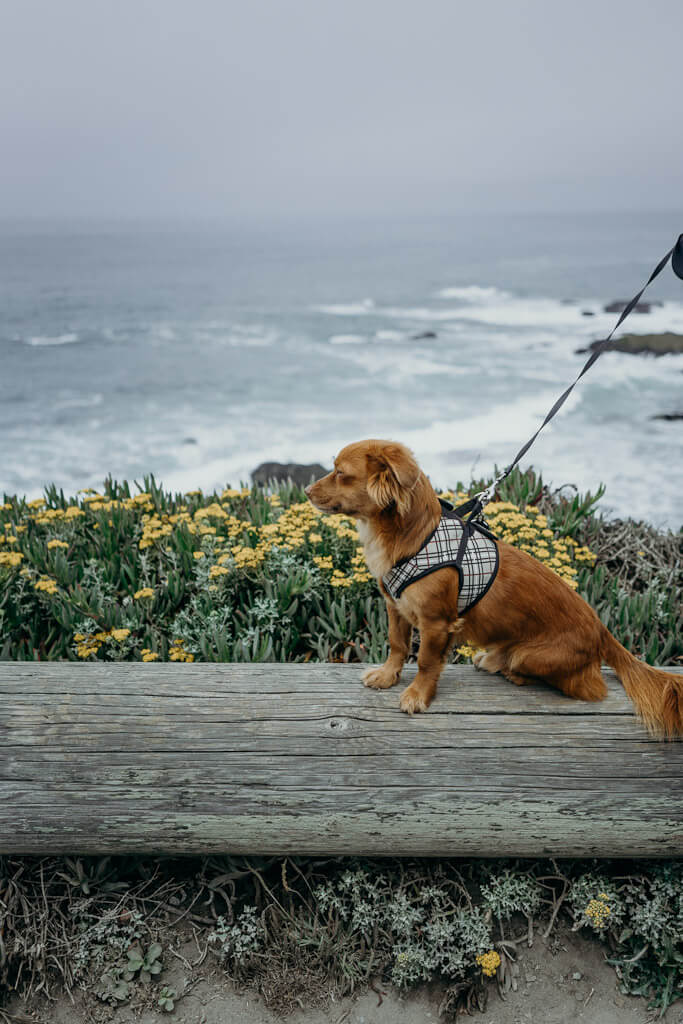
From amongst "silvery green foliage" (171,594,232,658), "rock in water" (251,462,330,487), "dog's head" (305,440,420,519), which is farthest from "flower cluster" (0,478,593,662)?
"rock in water" (251,462,330,487)

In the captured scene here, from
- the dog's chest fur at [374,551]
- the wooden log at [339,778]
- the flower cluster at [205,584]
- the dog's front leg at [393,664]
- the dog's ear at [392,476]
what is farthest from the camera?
the flower cluster at [205,584]

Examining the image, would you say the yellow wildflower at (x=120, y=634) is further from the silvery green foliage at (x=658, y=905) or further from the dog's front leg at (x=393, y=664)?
the silvery green foliage at (x=658, y=905)

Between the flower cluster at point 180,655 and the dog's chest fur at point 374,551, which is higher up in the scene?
the dog's chest fur at point 374,551

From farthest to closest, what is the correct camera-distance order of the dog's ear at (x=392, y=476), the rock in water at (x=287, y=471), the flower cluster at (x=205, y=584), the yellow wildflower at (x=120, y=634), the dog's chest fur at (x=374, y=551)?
the rock in water at (x=287, y=471) < the flower cluster at (x=205, y=584) < the yellow wildflower at (x=120, y=634) < the dog's chest fur at (x=374, y=551) < the dog's ear at (x=392, y=476)

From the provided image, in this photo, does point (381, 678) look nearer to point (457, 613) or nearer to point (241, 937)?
point (457, 613)

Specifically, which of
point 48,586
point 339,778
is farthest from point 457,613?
point 48,586

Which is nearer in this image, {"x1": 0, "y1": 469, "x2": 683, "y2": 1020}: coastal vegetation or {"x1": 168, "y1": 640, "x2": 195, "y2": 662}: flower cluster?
{"x1": 0, "y1": 469, "x2": 683, "y2": 1020}: coastal vegetation

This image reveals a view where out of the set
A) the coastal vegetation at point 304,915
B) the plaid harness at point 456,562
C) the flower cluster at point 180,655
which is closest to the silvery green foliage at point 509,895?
the coastal vegetation at point 304,915

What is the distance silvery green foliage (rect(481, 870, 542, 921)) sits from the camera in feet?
9.11

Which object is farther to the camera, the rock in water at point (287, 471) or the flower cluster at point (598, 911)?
the rock in water at point (287, 471)

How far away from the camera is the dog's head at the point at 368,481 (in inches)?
91.3

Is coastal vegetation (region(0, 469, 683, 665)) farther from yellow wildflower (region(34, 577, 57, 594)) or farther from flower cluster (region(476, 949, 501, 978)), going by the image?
flower cluster (region(476, 949, 501, 978))

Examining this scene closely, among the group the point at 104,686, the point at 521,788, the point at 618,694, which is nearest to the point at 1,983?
the point at 104,686

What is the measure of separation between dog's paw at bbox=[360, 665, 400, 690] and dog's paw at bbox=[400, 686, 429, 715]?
100 millimetres
